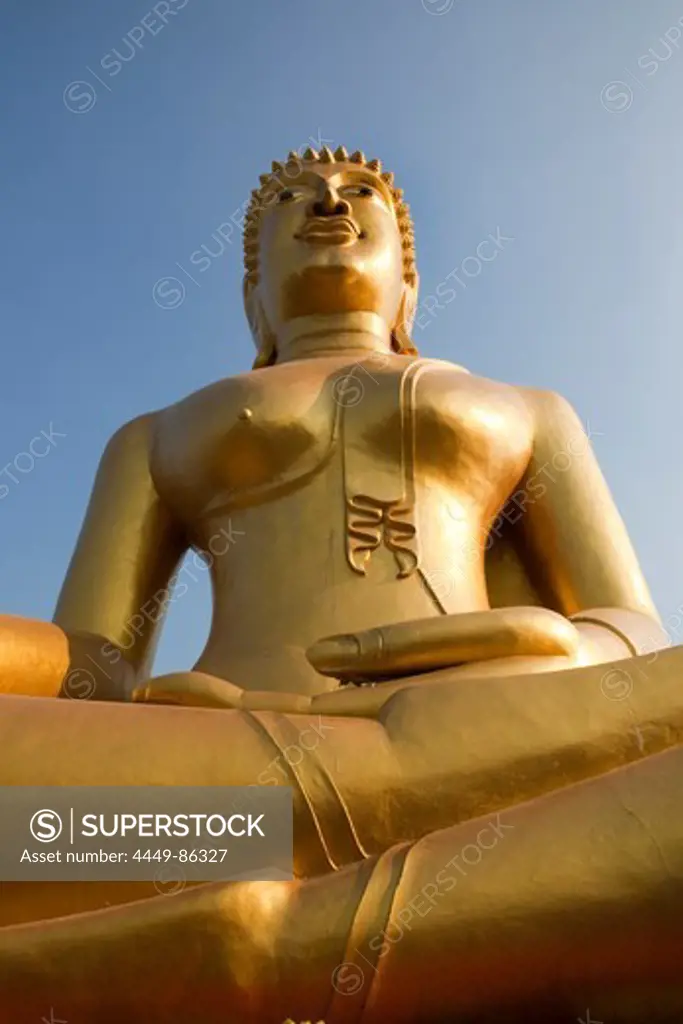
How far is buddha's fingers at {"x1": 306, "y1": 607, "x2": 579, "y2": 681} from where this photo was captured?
8.30ft

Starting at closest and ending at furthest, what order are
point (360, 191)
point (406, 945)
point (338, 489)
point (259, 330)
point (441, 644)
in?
point (406, 945)
point (441, 644)
point (338, 489)
point (360, 191)
point (259, 330)

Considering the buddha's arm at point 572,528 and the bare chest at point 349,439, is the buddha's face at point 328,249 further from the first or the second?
the buddha's arm at point 572,528

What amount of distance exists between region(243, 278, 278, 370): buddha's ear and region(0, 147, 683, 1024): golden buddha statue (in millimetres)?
105

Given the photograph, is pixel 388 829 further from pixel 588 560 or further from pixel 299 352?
pixel 299 352

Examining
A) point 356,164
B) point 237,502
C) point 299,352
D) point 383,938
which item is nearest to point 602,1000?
point 383,938

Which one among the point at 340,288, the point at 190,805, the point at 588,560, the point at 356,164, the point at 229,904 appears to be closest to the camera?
the point at 229,904

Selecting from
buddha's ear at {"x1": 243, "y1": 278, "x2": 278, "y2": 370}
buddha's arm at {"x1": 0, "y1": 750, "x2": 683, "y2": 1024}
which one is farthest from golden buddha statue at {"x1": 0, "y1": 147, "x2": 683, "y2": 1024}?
buddha's ear at {"x1": 243, "y1": 278, "x2": 278, "y2": 370}

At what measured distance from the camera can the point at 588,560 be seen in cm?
345

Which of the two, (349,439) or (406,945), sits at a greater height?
(349,439)

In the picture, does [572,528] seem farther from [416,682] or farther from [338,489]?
[416,682]

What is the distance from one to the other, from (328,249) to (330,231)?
6 centimetres

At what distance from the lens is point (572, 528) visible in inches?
139

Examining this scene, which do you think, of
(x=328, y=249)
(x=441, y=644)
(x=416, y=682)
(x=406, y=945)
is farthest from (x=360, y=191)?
(x=406, y=945)

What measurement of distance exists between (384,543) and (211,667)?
0.58 m
